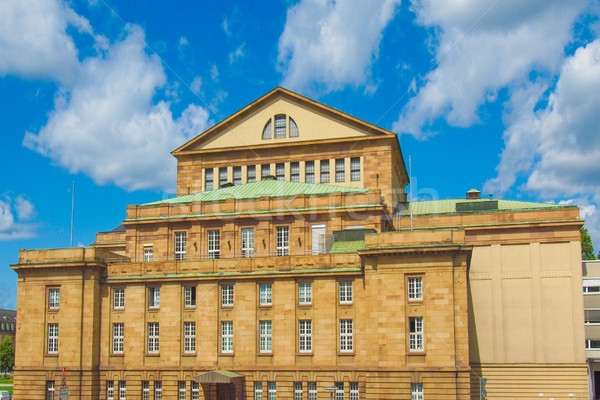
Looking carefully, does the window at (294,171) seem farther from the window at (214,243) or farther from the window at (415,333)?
the window at (415,333)

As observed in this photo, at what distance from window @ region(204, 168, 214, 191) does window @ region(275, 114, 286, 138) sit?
27.1ft

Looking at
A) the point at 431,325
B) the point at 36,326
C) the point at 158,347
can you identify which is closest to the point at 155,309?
the point at 158,347

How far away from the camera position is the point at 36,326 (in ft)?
188

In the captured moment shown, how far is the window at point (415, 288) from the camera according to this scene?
162 feet

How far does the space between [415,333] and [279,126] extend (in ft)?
100

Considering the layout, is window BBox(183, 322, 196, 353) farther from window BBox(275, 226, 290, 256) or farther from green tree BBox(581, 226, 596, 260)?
green tree BBox(581, 226, 596, 260)

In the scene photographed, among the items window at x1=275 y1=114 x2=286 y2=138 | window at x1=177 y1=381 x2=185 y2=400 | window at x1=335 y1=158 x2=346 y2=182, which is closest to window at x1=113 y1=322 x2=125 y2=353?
window at x1=177 y1=381 x2=185 y2=400

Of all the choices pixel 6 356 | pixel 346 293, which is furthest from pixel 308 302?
pixel 6 356

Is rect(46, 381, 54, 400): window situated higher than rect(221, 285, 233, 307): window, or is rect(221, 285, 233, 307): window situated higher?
rect(221, 285, 233, 307): window

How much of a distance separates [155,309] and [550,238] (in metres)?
34.5

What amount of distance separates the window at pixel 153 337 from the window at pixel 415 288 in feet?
68.5

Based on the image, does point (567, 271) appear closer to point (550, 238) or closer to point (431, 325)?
point (550, 238)

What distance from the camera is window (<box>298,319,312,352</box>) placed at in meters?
52.8

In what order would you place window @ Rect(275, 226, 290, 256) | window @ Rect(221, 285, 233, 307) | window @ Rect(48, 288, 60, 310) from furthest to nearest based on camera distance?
window @ Rect(275, 226, 290, 256), window @ Rect(48, 288, 60, 310), window @ Rect(221, 285, 233, 307)
